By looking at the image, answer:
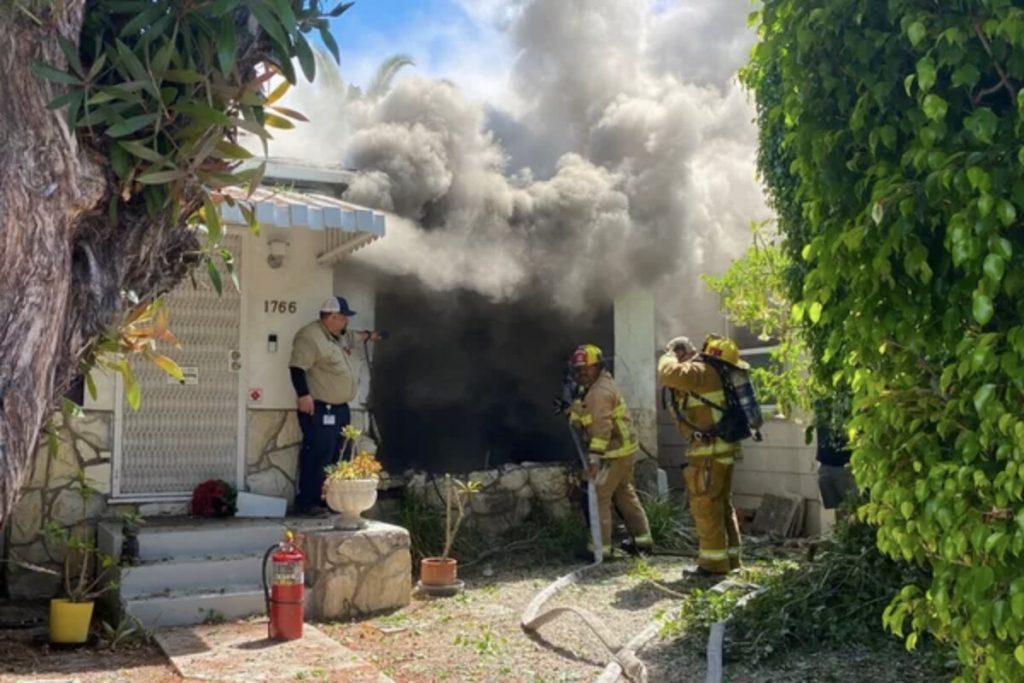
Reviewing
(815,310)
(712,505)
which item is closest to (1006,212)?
(815,310)

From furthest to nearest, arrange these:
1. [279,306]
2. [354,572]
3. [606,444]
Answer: [279,306] → [606,444] → [354,572]

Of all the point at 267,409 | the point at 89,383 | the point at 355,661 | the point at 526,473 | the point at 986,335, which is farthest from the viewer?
the point at 526,473

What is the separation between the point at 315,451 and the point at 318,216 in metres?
2.17

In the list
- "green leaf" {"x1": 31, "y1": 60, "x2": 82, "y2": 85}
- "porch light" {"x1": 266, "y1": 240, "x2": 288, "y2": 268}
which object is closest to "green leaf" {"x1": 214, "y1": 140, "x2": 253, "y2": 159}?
"green leaf" {"x1": 31, "y1": 60, "x2": 82, "y2": 85}

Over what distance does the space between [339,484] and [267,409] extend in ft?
6.41

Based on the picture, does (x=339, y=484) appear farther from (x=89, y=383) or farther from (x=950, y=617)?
(x=950, y=617)

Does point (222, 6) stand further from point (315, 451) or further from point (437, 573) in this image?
point (315, 451)

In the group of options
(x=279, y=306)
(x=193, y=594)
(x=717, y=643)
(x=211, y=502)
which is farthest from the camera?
(x=279, y=306)

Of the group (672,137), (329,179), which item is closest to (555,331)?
(672,137)

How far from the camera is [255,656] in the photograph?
5719 mm

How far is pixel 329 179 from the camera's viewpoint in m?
10.1

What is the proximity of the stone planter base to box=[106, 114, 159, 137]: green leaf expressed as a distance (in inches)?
196

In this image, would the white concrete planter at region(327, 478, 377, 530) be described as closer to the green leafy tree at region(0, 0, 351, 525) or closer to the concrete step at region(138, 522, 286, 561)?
the concrete step at region(138, 522, 286, 561)

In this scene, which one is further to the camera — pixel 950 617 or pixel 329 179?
pixel 329 179
